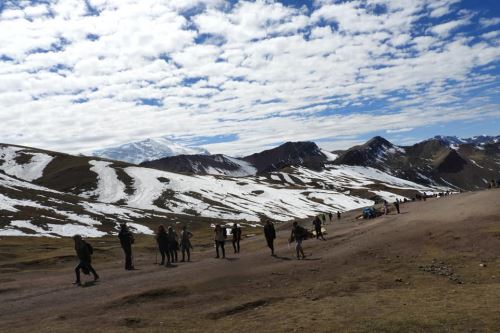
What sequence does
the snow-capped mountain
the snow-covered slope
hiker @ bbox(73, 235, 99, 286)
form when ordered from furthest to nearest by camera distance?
the snow-capped mountain < the snow-covered slope < hiker @ bbox(73, 235, 99, 286)

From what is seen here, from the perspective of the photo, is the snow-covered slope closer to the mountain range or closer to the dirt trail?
the mountain range

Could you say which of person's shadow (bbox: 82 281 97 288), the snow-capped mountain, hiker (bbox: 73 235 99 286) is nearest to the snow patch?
the snow-capped mountain

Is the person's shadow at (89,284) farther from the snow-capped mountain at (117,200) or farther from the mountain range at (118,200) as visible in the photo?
the snow-capped mountain at (117,200)

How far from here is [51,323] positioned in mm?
17062

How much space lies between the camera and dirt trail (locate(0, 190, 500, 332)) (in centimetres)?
1712

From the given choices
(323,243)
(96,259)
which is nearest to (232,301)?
(323,243)

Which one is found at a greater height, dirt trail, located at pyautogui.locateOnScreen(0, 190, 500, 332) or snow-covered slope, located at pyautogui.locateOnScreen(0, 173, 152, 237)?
snow-covered slope, located at pyautogui.locateOnScreen(0, 173, 152, 237)

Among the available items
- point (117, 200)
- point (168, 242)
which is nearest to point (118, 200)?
point (117, 200)

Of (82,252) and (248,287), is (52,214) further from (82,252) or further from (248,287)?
(248,287)

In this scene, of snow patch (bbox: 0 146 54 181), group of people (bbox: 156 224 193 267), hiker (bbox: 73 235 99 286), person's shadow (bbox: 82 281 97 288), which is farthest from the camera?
snow patch (bbox: 0 146 54 181)

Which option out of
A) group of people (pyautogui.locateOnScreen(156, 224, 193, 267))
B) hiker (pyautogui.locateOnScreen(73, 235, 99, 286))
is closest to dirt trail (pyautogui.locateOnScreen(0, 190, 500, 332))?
hiker (pyautogui.locateOnScreen(73, 235, 99, 286))

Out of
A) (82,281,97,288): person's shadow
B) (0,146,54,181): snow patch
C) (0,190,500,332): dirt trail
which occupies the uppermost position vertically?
(0,146,54,181): snow patch

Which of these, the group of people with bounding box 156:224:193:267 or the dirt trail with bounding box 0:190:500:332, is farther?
the group of people with bounding box 156:224:193:267

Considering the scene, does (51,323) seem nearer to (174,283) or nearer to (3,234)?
(174,283)
